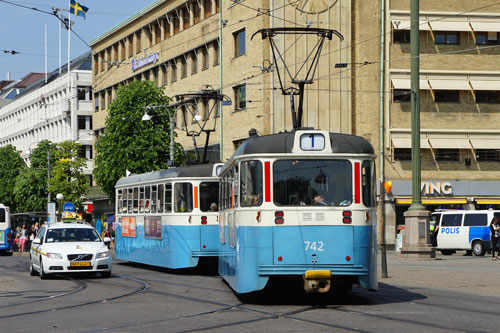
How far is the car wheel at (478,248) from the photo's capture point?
40.4 m

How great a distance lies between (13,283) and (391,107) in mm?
31633

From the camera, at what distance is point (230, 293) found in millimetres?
17766

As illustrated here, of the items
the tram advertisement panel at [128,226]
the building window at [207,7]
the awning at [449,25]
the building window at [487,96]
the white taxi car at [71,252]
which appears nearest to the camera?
the white taxi car at [71,252]

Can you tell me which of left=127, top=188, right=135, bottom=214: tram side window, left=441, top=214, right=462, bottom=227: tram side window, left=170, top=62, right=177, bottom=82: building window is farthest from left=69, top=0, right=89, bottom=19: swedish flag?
left=127, top=188, right=135, bottom=214: tram side window

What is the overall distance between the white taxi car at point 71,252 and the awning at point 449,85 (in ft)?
99.5

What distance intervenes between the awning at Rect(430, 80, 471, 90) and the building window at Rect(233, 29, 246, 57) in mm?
11300

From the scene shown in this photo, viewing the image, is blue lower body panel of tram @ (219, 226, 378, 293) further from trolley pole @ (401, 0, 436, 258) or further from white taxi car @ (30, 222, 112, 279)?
trolley pole @ (401, 0, 436, 258)

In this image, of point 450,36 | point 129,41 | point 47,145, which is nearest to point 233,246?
point 450,36

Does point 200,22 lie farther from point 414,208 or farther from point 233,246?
point 233,246

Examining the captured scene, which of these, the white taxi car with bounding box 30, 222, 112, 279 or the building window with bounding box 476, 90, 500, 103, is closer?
the white taxi car with bounding box 30, 222, 112, 279

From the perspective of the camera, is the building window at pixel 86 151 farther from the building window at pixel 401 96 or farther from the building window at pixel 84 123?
the building window at pixel 401 96

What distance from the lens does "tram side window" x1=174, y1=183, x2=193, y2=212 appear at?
77.8 ft

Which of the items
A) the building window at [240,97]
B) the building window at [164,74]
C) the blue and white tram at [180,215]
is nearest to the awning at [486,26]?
the building window at [240,97]

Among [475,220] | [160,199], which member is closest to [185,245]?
[160,199]
